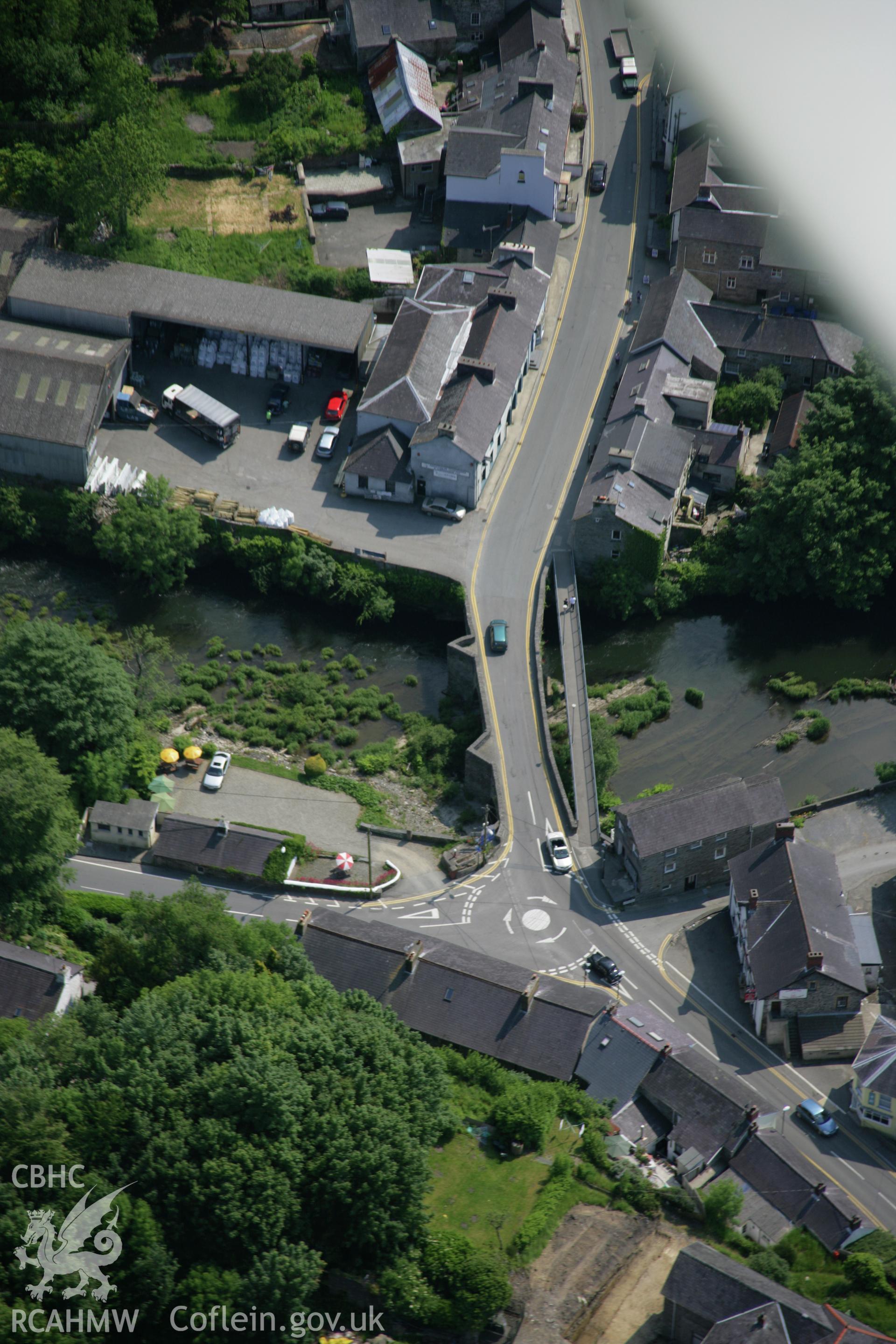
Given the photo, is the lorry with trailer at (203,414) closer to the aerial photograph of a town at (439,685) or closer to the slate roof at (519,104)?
the aerial photograph of a town at (439,685)

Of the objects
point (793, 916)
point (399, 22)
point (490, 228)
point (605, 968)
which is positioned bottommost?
point (605, 968)

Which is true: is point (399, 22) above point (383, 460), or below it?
above

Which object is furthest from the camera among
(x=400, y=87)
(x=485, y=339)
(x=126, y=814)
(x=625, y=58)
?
(x=625, y=58)

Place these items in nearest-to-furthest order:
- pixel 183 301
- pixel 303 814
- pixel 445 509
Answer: pixel 303 814 → pixel 445 509 → pixel 183 301

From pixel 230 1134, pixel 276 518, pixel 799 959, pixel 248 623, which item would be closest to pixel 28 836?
pixel 230 1134

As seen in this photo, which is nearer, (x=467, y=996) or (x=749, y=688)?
(x=467, y=996)

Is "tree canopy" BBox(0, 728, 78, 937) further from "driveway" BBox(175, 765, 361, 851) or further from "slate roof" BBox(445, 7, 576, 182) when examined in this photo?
"slate roof" BBox(445, 7, 576, 182)

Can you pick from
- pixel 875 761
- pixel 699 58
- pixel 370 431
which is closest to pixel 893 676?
pixel 875 761

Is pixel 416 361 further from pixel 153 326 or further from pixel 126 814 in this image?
pixel 126 814

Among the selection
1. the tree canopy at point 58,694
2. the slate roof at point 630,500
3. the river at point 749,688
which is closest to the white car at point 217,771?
the tree canopy at point 58,694
